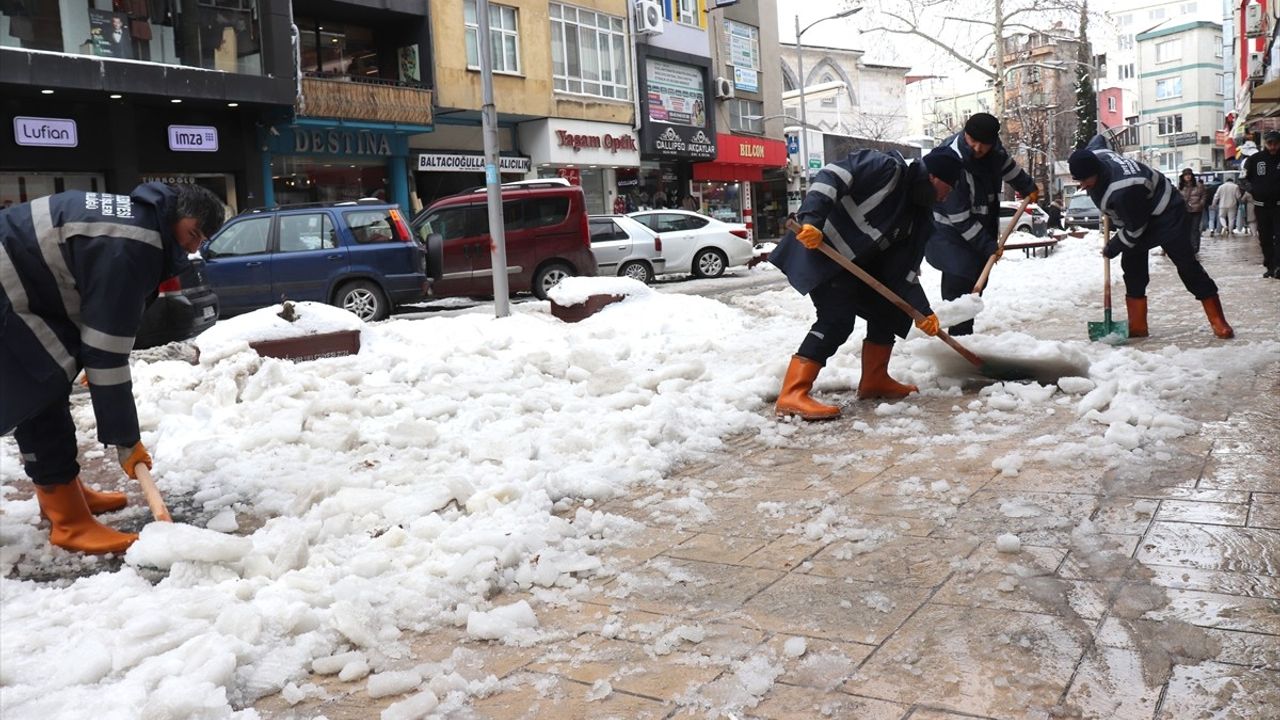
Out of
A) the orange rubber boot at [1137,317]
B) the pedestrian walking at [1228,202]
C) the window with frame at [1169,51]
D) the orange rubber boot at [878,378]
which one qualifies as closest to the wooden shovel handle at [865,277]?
the orange rubber boot at [878,378]

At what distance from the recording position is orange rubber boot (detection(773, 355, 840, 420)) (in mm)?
5848

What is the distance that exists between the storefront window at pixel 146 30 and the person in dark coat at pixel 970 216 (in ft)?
50.0

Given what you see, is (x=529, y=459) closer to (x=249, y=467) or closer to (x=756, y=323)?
(x=249, y=467)

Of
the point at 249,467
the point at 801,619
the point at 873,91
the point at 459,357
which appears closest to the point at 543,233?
the point at 459,357

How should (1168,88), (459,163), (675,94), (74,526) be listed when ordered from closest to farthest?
Answer: (74,526)
(459,163)
(675,94)
(1168,88)

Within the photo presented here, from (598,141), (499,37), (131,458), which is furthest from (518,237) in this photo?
(598,141)

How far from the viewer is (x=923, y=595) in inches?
125

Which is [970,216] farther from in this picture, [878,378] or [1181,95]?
[1181,95]

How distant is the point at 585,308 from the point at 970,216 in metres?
3.80

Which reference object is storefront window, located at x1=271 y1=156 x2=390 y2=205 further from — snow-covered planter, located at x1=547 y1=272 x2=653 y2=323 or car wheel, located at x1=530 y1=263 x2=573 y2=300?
snow-covered planter, located at x1=547 y1=272 x2=653 y2=323

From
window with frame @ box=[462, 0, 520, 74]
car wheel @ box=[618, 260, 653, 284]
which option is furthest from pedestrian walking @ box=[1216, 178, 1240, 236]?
window with frame @ box=[462, 0, 520, 74]

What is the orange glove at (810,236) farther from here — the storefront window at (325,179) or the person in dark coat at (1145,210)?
the storefront window at (325,179)

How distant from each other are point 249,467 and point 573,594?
240cm

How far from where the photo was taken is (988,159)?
7.46 meters
